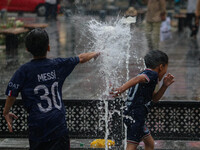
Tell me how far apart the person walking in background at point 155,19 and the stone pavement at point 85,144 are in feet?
15.9

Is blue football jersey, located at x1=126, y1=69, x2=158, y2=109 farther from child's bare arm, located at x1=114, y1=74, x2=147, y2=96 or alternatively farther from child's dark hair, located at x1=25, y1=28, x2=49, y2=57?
child's dark hair, located at x1=25, y1=28, x2=49, y2=57

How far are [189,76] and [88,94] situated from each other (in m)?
2.49

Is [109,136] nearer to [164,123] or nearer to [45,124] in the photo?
[164,123]

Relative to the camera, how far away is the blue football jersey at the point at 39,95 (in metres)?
3.12

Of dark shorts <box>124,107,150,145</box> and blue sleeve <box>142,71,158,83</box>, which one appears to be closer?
blue sleeve <box>142,71,158,83</box>

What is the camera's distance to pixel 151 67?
3789 millimetres

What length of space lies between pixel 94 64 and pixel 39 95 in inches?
259

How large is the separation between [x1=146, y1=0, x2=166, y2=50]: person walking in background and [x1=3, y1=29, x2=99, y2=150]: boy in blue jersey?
21.2ft

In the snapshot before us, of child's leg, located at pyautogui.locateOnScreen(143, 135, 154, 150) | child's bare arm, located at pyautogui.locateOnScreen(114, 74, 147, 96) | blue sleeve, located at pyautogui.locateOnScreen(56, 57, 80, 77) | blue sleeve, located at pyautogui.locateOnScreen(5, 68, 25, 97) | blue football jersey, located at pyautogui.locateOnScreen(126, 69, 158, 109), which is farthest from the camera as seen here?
child's leg, located at pyautogui.locateOnScreen(143, 135, 154, 150)

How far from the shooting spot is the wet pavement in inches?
274

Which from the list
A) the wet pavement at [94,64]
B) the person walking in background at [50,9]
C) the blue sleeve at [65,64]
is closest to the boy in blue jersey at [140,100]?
the blue sleeve at [65,64]

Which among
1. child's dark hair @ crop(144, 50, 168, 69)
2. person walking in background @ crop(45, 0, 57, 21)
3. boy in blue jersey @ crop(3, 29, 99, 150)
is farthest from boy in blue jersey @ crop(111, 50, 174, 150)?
person walking in background @ crop(45, 0, 57, 21)

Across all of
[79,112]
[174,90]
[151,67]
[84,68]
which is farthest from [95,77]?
[151,67]

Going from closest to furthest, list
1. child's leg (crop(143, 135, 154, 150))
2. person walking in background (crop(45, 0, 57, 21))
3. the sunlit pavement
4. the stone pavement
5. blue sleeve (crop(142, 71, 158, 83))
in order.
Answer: blue sleeve (crop(142, 71, 158, 83)) < child's leg (crop(143, 135, 154, 150)) < the stone pavement < the sunlit pavement < person walking in background (crop(45, 0, 57, 21))
